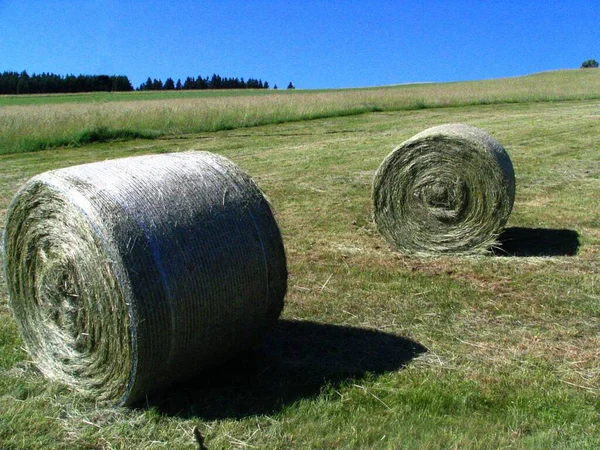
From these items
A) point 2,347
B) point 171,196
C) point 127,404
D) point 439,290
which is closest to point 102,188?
point 171,196

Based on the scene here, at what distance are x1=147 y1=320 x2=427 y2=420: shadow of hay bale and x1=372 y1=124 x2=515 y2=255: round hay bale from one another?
280 cm

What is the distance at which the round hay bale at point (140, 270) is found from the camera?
4000 mm

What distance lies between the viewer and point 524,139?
16.8 metres

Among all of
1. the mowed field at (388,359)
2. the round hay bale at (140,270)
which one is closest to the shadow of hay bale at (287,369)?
the mowed field at (388,359)

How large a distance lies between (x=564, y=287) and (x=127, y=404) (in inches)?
164

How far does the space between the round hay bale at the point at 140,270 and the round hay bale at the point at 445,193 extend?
3.60 meters

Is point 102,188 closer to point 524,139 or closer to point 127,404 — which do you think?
point 127,404

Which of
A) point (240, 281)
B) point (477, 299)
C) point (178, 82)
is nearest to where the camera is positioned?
point (240, 281)

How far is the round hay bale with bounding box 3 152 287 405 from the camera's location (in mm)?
4000

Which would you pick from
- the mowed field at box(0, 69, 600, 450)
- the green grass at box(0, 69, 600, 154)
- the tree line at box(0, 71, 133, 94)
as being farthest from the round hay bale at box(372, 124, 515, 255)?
the tree line at box(0, 71, 133, 94)

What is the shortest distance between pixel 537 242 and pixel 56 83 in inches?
2963

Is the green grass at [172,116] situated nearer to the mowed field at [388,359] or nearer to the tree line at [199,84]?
the mowed field at [388,359]

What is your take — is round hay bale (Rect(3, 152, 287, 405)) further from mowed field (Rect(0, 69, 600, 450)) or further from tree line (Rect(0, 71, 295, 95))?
tree line (Rect(0, 71, 295, 95))

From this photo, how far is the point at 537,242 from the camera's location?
26.9ft
